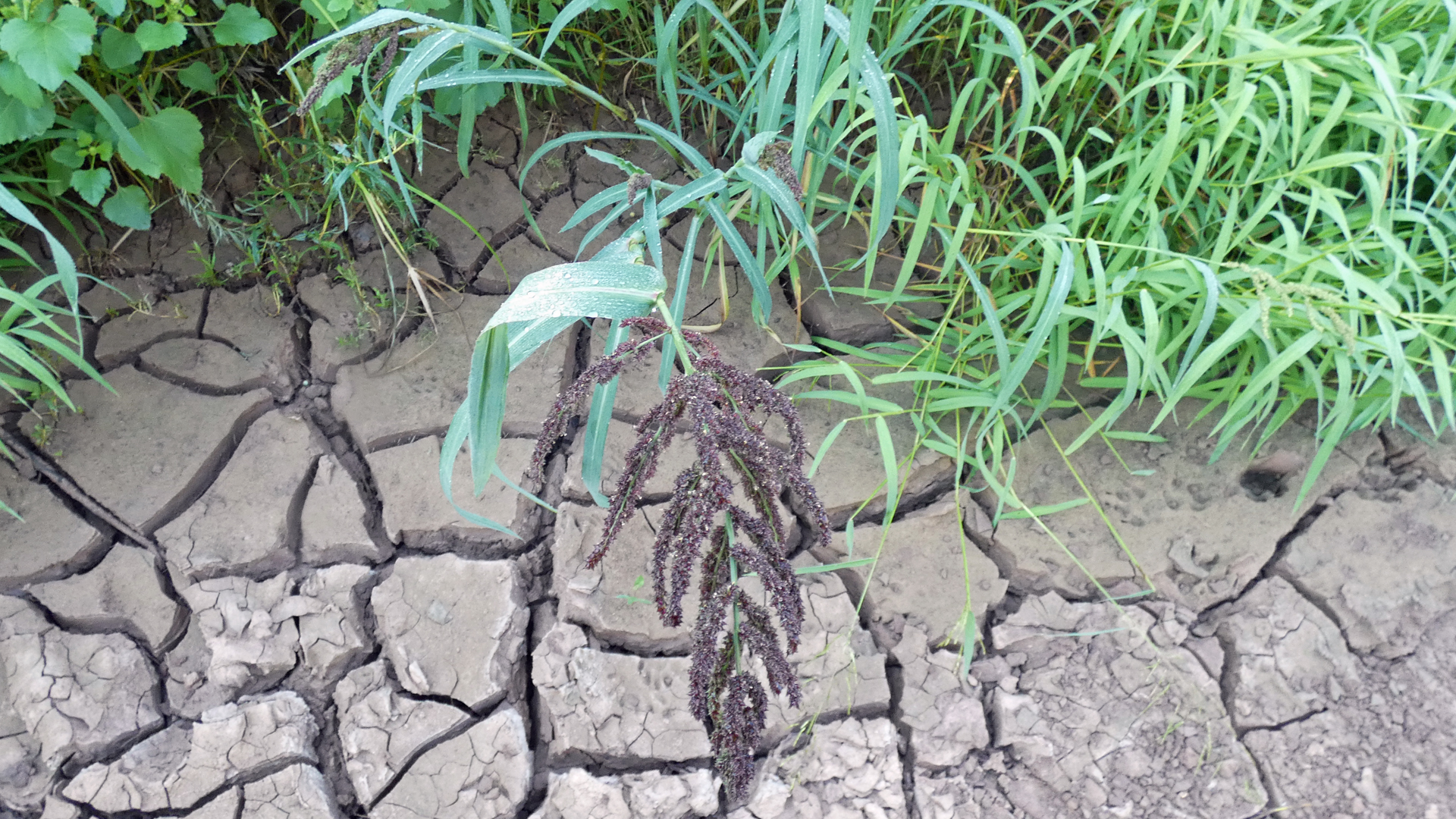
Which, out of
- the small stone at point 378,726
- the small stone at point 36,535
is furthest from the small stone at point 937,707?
the small stone at point 36,535

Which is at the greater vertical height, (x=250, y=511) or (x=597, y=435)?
(x=597, y=435)

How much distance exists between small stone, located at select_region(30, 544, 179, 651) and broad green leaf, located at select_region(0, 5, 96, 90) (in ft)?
2.80

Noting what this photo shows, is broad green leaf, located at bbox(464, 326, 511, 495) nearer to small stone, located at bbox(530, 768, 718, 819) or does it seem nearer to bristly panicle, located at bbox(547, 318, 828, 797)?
bristly panicle, located at bbox(547, 318, 828, 797)

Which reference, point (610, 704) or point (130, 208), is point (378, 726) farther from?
point (130, 208)

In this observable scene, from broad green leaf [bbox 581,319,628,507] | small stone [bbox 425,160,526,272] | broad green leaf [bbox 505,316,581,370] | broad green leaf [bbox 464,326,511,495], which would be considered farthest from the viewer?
small stone [bbox 425,160,526,272]

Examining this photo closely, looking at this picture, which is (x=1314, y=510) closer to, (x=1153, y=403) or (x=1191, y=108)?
(x=1153, y=403)

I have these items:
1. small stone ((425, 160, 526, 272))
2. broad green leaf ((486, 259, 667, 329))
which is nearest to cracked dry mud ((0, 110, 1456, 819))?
small stone ((425, 160, 526, 272))

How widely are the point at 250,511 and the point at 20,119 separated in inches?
31.0

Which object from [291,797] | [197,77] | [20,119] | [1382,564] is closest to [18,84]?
[20,119]

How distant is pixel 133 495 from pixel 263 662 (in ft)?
1.49

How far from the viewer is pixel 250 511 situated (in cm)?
168

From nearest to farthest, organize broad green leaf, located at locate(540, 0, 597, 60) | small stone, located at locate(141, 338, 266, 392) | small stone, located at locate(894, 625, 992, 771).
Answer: broad green leaf, located at locate(540, 0, 597, 60) < small stone, located at locate(894, 625, 992, 771) < small stone, located at locate(141, 338, 266, 392)

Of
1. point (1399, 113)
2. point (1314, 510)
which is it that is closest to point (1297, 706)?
point (1314, 510)

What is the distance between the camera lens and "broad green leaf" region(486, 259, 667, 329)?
3.20ft
